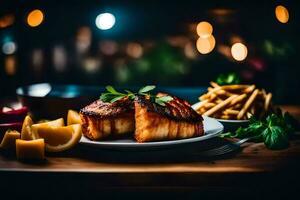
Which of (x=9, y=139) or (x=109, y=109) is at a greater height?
(x=109, y=109)

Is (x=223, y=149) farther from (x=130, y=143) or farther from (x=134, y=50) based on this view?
(x=134, y=50)

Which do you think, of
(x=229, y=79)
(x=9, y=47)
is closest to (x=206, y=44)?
(x=9, y=47)

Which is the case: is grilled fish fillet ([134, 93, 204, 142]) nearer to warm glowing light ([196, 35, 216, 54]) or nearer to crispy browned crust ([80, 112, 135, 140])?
crispy browned crust ([80, 112, 135, 140])

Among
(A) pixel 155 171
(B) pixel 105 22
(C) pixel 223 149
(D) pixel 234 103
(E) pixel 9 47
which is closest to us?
(A) pixel 155 171

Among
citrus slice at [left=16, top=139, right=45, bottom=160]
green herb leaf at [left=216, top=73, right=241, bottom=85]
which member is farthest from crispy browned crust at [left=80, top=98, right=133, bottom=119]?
green herb leaf at [left=216, top=73, right=241, bottom=85]

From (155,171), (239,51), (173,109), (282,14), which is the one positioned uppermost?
(282,14)

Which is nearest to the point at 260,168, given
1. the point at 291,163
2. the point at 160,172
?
the point at 291,163
